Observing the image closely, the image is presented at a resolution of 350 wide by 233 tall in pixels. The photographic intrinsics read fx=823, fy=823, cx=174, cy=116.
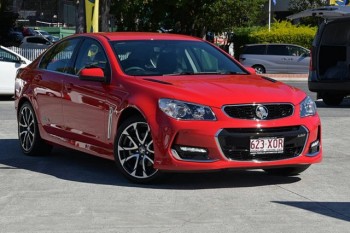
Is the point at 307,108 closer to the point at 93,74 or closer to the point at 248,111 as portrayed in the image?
the point at 248,111

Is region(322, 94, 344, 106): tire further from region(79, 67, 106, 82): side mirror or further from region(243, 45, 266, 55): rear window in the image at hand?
region(243, 45, 266, 55): rear window

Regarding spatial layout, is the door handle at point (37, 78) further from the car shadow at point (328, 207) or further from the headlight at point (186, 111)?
the car shadow at point (328, 207)

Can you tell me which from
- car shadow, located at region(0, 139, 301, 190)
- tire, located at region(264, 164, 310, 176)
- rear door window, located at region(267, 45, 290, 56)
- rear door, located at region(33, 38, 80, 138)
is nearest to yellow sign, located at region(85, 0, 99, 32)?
rear door window, located at region(267, 45, 290, 56)

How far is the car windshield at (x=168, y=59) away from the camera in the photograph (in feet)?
29.1

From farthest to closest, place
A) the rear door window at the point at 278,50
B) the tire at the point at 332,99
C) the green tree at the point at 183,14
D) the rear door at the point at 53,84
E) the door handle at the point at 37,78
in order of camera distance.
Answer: the green tree at the point at 183,14, the rear door window at the point at 278,50, the tire at the point at 332,99, the door handle at the point at 37,78, the rear door at the point at 53,84

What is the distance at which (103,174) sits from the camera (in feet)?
29.4

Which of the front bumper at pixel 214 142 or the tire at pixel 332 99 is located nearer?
the front bumper at pixel 214 142

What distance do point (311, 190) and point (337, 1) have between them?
2631 cm

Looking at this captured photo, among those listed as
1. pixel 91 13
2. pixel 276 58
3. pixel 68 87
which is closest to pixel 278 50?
pixel 276 58

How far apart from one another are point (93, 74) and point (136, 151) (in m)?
1.02

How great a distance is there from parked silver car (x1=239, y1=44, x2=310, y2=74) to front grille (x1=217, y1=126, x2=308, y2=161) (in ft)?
90.0

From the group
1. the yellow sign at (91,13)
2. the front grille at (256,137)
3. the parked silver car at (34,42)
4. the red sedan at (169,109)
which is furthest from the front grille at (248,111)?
the parked silver car at (34,42)

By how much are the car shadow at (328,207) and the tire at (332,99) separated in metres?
12.1

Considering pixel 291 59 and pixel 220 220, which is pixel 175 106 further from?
pixel 291 59
